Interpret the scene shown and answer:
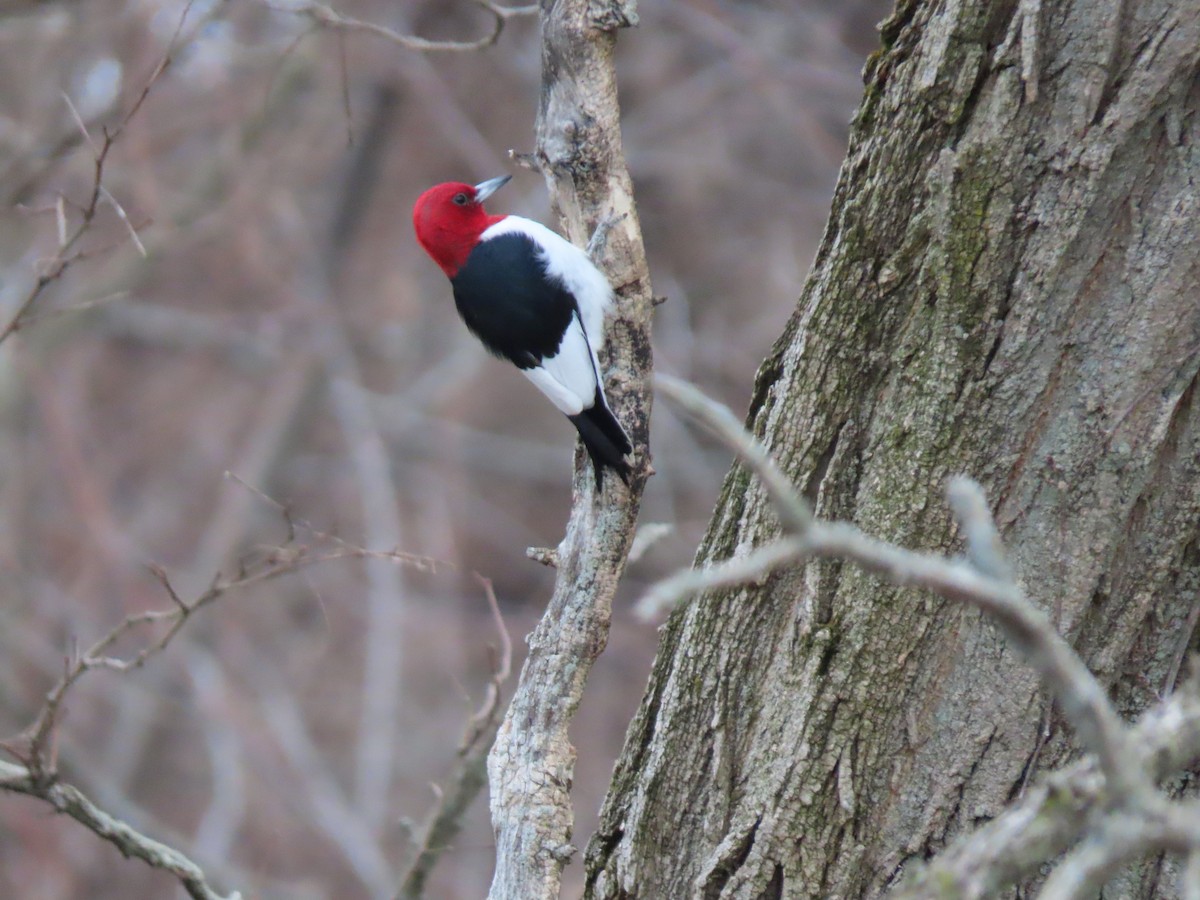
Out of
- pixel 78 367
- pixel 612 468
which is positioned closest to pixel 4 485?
pixel 78 367

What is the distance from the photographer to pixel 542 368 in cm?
336

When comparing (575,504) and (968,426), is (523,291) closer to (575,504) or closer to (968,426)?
(575,504)

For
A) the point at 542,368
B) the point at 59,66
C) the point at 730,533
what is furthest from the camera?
the point at 59,66

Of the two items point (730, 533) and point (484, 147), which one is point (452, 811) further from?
point (484, 147)

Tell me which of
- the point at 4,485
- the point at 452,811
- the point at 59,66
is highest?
the point at 59,66

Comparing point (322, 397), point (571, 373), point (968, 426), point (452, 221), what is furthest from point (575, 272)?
point (322, 397)

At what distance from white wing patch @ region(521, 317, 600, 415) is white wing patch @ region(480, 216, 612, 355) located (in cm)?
2

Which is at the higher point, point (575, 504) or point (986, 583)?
point (575, 504)

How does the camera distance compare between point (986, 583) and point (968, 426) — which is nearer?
point (986, 583)

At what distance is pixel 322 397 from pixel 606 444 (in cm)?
593

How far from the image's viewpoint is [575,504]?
232cm

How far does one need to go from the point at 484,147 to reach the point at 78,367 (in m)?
3.67

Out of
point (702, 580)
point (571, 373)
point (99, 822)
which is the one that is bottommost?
point (702, 580)

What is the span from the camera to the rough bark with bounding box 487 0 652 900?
2121mm
